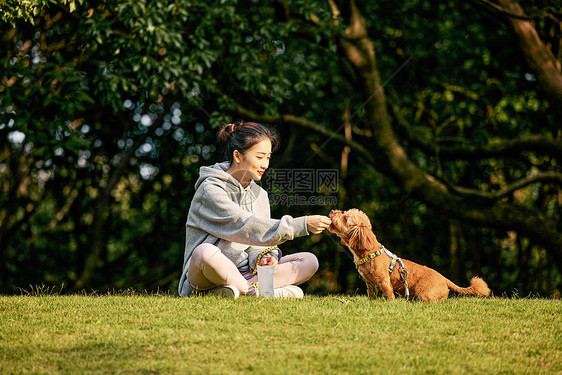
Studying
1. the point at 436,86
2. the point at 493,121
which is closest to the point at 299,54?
the point at 436,86

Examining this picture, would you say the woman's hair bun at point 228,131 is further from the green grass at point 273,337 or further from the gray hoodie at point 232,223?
the green grass at point 273,337

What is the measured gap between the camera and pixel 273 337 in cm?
397

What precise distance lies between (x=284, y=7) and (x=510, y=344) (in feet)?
20.5

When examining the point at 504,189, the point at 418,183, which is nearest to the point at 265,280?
the point at 418,183

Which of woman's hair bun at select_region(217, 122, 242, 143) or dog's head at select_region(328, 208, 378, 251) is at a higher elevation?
woman's hair bun at select_region(217, 122, 242, 143)

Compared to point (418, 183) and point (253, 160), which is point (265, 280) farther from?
point (418, 183)

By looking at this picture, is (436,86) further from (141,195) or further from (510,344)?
(510,344)

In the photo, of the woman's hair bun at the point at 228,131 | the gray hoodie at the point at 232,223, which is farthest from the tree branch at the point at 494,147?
the woman's hair bun at the point at 228,131

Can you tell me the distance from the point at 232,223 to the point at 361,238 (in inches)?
38.6

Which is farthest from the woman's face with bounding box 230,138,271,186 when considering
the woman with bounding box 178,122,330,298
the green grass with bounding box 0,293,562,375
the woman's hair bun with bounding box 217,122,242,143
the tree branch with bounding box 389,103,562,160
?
the tree branch with bounding box 389,103,562,160

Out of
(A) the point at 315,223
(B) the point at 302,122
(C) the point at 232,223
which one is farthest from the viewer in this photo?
(B) the point at 302,122

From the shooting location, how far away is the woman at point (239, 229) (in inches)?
197

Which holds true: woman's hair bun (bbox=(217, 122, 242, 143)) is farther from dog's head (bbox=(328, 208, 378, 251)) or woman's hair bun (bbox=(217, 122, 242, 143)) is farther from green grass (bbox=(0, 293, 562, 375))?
green grass (bbox=(0, 293, 562, 375))

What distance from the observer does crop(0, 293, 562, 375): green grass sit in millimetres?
Result: 3473
